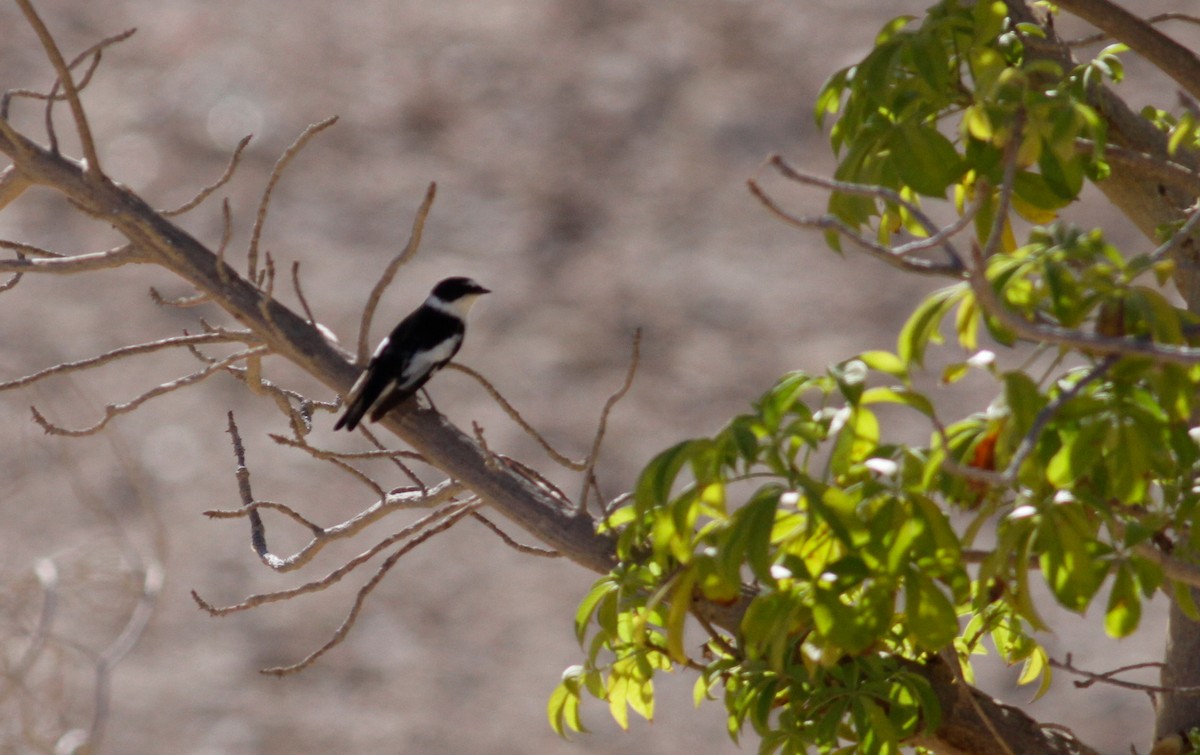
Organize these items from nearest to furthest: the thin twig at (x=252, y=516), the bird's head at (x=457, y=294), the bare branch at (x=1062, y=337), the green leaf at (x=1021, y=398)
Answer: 1. the bare branch at (x=1062, y=337)
2. the green leaf at (x=1021, y=398)
3. the thin twig at (x=252, y=516)
4. the bird's head at (x=457, y=294)

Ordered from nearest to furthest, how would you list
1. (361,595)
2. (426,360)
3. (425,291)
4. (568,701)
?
(568,701)
(361,595)
(426,360)
(425,291)

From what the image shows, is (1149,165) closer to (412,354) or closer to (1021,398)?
(1021,398)

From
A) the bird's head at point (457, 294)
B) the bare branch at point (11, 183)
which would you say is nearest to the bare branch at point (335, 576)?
the bare branch at point (11, 183)

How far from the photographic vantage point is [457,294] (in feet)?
18.2

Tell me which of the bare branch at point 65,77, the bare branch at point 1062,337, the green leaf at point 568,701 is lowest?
the green leaf at point 568,701

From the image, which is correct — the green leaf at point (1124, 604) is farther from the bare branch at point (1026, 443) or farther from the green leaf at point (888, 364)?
the green leaf at point (888, 364)

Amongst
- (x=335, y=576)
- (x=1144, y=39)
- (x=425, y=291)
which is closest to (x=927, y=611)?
(x=1144, y=39)

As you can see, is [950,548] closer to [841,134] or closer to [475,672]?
[841,134]

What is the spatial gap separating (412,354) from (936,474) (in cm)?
259

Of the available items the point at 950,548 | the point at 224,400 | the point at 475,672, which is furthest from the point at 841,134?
the point at 224,400

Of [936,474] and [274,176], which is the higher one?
[936,474]

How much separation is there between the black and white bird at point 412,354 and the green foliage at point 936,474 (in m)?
1.27

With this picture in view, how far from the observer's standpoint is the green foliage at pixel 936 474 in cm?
190

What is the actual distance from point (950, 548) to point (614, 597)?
0.77 m
